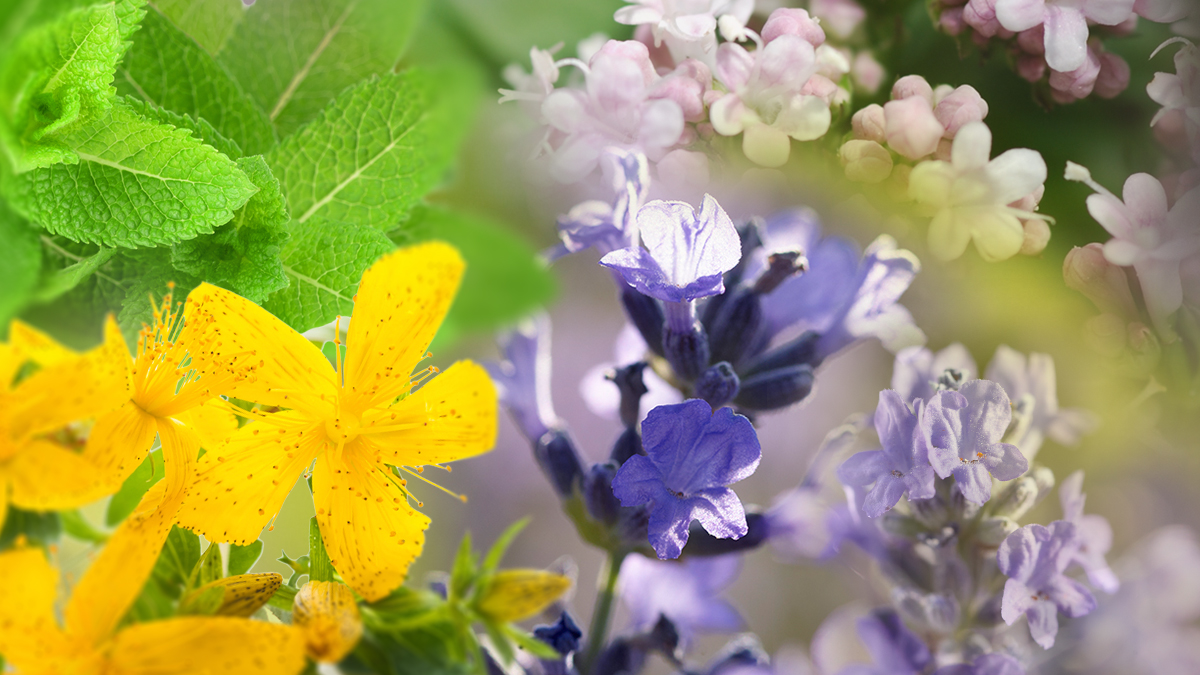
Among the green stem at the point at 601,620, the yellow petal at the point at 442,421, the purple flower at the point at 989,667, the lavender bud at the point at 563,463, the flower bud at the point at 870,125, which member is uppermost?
the flower bud at the point at 870,125

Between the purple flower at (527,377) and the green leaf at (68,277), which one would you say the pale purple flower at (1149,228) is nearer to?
the purple flower at (527,377)

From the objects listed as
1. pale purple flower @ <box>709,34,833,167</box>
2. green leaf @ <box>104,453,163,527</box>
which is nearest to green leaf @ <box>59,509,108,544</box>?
green leaf @ <box>104,453,163,527</box>

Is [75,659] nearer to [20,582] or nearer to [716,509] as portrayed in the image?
[20,582]

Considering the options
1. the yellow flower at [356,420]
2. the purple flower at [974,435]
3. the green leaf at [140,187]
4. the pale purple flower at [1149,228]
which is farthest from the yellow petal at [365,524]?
the pale purple flower at [1149,228]

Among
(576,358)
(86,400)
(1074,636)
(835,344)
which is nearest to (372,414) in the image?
(86,400)

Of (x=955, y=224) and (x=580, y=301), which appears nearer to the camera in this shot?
(x=955, y=224)

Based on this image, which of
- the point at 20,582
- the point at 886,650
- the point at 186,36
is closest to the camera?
the point at 20,582

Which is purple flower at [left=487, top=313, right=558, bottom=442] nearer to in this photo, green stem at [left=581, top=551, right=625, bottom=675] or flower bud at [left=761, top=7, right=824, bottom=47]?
green stem at [left=581, top=551, right=625, bottom=675]
